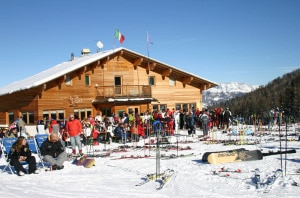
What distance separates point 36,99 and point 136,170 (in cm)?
1485

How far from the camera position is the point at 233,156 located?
906 centimetres

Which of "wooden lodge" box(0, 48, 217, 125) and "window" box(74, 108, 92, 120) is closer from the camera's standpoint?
"wooden lodge" box(0, 48, 217, 125)

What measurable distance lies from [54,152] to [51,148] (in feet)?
0.48

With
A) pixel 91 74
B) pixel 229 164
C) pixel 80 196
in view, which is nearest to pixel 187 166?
pixel 229 164

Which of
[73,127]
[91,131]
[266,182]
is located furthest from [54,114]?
[266,182]

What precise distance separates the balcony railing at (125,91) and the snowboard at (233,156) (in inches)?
639

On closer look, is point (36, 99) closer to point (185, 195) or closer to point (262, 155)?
point (262, 155)

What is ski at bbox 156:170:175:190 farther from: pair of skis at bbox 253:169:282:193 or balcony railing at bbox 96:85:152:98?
balcony railing at bbox 96:85:152:98

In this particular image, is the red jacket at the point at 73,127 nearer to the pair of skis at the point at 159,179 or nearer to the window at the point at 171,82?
the pair of skis at the point at 159,179

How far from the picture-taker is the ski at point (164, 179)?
6.79 m

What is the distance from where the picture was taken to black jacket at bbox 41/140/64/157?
9.43 metres

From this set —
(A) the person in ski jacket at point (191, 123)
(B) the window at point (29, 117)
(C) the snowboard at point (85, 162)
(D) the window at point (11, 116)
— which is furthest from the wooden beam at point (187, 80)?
(C) the snowboard at point (85, 162)

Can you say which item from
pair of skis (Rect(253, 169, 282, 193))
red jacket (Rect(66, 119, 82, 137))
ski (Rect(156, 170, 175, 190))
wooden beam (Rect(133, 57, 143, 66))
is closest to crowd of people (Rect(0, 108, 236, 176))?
red jacket (Rect(66, 119, 82, 137))

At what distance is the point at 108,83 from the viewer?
2553 cm
